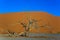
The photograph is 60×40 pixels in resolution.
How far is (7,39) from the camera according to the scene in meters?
7.94

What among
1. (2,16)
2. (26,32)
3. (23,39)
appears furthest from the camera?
(2,16)

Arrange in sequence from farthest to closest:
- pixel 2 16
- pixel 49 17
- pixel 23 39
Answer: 1. pixel 49 17
2. pixel 2 16
3. pixel 23 39

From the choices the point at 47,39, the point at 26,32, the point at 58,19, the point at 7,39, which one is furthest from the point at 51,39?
the point at 58,19

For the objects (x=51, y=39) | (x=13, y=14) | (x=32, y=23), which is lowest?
(x=51, y=39)

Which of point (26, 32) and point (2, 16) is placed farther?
point (2, 16)

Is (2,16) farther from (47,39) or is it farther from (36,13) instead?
(47,39)

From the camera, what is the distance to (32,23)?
10953mm

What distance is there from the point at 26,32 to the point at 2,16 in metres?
13.3

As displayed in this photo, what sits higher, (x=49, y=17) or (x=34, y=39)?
(x=49, y=17)

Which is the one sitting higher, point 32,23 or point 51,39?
point 32,23

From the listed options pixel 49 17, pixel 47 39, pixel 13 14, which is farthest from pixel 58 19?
pixel 47 39

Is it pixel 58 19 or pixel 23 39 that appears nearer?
pixel 23 39

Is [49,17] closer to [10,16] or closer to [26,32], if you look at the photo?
[10,16]

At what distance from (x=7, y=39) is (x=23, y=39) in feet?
2.10
